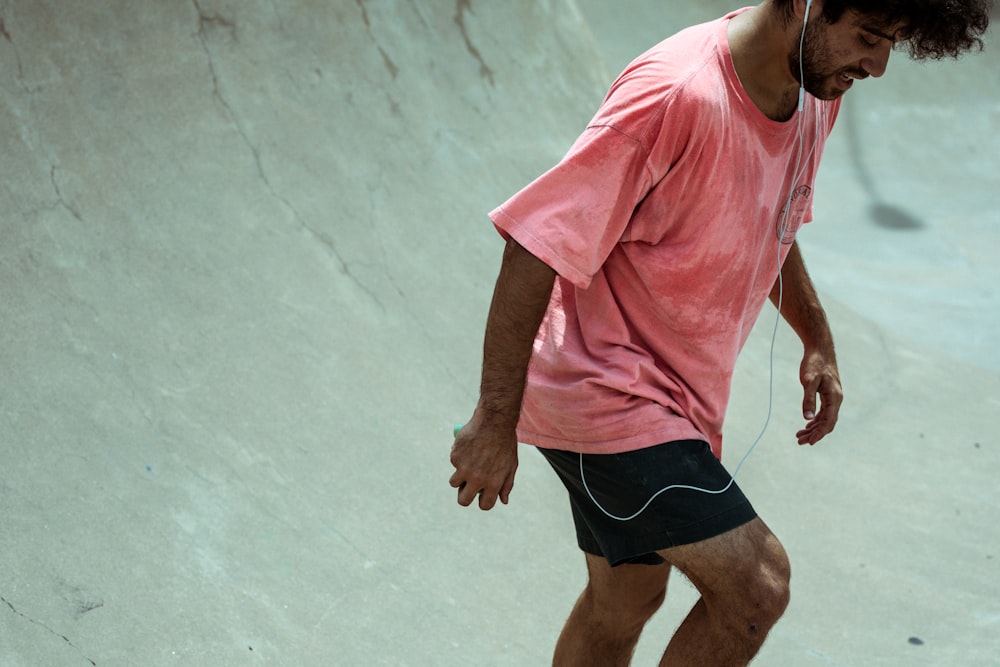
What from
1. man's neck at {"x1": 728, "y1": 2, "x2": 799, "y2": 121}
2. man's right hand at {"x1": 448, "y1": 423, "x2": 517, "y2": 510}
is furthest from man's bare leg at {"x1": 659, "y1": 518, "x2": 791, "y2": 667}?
man's neck at {"x1": 728, "y1": 2, "x2": 799, "y2": 121}


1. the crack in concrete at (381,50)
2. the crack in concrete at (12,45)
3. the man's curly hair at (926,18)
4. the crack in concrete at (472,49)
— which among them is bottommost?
the crack in concrete at (472,49)

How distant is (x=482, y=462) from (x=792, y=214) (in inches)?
27.3

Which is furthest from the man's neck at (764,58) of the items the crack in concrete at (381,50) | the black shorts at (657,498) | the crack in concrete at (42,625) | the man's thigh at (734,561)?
the crack in concrete at (381,50)

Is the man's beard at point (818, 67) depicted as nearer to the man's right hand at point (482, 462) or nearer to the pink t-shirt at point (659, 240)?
the pink t-shirt at point (659, 240)

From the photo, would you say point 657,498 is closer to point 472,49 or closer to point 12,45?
point 12,45

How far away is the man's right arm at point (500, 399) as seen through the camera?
1661 mm

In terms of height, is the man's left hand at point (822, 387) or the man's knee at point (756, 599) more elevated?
the man's knee at point (756, 599)

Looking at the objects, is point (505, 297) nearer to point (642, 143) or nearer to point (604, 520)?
point (642, 143)

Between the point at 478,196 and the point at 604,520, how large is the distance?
2.40 meters

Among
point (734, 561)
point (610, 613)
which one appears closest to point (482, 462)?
point (734, 561)

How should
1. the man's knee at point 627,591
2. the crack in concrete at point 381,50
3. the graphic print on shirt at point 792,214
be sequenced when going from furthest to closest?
the crack in concrete at point 381,50, the man's knee at point 627,591, the graphic print on shirt at point 792,214

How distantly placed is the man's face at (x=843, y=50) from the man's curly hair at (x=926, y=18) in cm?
1

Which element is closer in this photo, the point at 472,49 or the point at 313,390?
the point at 313,390

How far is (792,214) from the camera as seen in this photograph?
6.15 feet
